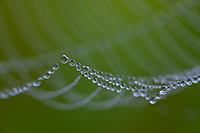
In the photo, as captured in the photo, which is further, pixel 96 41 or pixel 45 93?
pixel 96 41

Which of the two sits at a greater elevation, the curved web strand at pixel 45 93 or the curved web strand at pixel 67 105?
the curved web strand at pixel 45 93

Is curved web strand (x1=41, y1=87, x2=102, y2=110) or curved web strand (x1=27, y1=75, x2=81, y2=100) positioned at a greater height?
curved web strand (x1=27, y1=75, x2=81, y2=100)

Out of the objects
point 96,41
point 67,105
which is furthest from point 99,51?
point 67,105

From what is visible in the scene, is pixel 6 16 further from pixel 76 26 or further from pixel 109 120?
pixel 109 120

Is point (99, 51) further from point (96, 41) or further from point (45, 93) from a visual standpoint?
point (45, 93)

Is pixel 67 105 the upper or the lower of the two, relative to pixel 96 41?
lower

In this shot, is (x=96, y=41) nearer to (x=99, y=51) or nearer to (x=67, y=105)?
(x=99, y=51)

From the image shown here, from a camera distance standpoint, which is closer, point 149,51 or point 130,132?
point 130,132

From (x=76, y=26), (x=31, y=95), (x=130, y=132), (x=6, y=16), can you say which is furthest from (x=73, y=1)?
(x=130, y=132)
